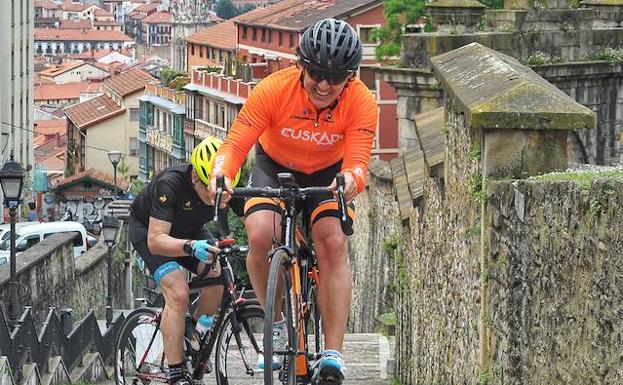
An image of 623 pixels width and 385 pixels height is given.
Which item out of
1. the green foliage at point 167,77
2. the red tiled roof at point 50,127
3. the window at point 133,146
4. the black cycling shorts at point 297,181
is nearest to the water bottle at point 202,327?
the black cycling shorts at point 297,181

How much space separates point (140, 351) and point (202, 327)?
78cm

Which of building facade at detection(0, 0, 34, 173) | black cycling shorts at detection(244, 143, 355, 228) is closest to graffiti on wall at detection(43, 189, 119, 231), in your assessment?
building facade at detection(0, 0, 34, 173)

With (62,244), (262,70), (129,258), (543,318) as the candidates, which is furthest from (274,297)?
(262,70)

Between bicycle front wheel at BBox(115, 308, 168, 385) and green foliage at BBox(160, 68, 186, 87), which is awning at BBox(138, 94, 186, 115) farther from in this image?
bicycle front wheel at BBox(115, 308, 168, 385)

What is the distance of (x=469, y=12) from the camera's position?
2758 centimetres

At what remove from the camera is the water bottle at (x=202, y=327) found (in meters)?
10.3

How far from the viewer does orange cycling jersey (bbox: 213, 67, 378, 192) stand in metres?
8.84

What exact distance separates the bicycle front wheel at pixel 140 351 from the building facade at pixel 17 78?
57.3m

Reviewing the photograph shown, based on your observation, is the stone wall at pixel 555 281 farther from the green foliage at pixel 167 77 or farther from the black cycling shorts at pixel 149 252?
the green foliage at pixel 167 77

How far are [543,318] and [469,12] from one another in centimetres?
2008

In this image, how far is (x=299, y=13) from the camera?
102 m

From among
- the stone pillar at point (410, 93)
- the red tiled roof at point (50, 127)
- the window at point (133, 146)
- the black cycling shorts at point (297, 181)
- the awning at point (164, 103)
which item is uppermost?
the black cycling shorts at point (297, 181)

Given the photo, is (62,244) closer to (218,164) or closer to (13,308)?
(13,308)

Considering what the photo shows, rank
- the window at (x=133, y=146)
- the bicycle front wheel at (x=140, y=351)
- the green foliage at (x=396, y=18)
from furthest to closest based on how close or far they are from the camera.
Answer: the window at (x=133, y=146), the green foliage at (x=396, y=18), the bicycle front wheel at (x=140, y=351)
